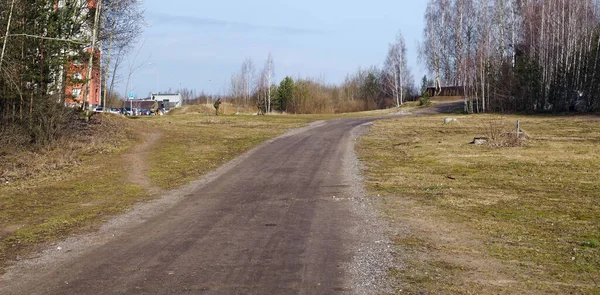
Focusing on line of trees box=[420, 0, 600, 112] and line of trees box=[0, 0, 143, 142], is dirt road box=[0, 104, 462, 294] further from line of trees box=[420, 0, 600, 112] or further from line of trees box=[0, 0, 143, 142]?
line of trees box=[420, 0, 600, 112]

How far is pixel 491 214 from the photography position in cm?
1166

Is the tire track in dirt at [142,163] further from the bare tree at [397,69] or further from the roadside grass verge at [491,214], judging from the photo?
the bare tree at [397,69]

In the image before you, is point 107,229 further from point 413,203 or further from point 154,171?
point 154,171

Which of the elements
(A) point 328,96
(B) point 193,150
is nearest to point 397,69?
(A) point 328,96

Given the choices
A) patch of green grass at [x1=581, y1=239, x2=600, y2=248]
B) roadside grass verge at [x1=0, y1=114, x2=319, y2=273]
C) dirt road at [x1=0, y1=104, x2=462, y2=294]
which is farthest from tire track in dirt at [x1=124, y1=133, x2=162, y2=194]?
patch of green grass at [x1=581, y1=239, x2=600, y2=248]

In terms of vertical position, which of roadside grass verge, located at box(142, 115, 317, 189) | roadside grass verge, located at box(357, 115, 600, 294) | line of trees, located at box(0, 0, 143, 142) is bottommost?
roadside grass verge, located at box(357, 115, 600, 294)

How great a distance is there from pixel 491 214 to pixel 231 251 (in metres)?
6.00

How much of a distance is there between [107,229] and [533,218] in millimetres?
7835

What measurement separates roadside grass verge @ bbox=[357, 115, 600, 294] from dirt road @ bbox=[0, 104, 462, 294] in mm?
770

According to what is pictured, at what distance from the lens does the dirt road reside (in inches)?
253

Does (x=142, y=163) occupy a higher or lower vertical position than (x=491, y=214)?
higher

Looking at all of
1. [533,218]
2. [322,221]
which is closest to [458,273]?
[322,221]

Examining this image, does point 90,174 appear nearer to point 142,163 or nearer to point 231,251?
point 142,163

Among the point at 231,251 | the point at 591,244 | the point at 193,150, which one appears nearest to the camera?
the point at 231,251
